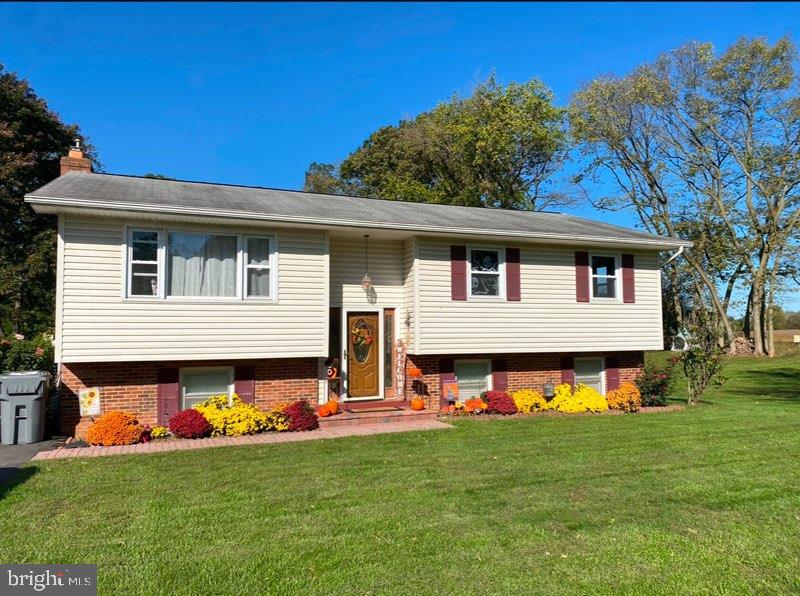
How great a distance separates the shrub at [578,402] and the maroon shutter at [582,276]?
7.18 feet

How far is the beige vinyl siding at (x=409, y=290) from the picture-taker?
11750mm

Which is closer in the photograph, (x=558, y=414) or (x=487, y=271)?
(x=558, y=414)

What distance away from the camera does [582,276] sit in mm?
13188

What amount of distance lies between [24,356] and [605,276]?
13.4 meters

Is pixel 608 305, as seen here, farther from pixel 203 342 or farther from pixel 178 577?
pixel 178 577

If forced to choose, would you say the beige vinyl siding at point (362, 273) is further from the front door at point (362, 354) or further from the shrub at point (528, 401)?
the shrub at point (528, 401)

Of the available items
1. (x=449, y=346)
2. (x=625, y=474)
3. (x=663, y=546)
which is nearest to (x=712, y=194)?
(x=449, y=346)

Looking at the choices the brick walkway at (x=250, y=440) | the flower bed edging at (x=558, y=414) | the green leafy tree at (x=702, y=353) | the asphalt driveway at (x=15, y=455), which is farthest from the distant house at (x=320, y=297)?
the brick walkway at (x=250, y=440)

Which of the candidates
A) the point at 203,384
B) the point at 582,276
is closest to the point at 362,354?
the point at 203,384

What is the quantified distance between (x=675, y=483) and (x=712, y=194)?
28.8 m

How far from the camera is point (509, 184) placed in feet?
95.1

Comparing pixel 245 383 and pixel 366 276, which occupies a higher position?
pixel 366 276

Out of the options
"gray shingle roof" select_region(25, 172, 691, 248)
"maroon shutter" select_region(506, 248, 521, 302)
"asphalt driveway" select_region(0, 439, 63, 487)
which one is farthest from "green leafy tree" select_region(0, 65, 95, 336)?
"maroon shutter" select_region(506, 248, 521, 302)

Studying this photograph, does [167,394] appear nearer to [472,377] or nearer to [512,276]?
[472,377]
